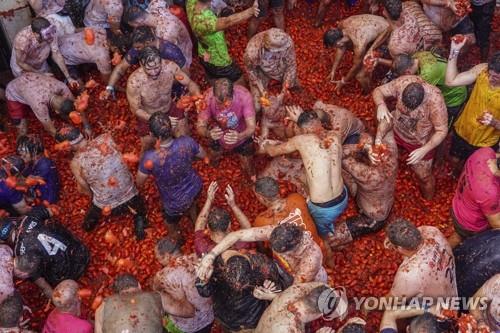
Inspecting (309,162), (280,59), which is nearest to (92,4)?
(280,59)

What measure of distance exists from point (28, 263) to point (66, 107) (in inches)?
105

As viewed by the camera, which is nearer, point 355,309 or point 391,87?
point 355,309

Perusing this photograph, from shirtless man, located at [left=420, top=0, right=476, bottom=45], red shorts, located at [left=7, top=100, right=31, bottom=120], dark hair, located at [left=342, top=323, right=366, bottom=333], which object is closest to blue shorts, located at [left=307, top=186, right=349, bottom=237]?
Answer: dark hair, located at [left=342, top=323, right=366, bottom=333]

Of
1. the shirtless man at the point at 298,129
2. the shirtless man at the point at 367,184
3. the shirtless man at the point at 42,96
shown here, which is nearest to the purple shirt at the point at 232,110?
the shirtless man at the point at 298,129

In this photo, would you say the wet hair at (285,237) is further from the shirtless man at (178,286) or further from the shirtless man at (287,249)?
the shirtless man at (178,286)

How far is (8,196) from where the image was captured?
283 inches

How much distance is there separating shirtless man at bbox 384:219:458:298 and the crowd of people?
0.01 meters

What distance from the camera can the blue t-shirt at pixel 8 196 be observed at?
7.09 meters

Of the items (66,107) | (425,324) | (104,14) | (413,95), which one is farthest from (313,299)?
(104,14)

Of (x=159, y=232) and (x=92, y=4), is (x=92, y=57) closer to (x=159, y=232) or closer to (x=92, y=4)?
(x=92, y=4)

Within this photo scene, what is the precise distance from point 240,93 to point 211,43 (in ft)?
4.72

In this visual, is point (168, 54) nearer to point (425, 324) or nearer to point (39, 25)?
point (39, 25)

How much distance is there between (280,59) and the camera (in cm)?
800

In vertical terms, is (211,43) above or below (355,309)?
above
